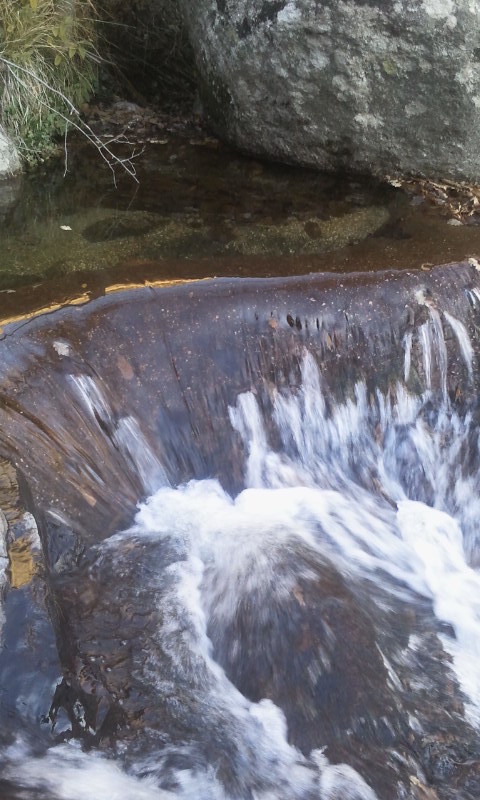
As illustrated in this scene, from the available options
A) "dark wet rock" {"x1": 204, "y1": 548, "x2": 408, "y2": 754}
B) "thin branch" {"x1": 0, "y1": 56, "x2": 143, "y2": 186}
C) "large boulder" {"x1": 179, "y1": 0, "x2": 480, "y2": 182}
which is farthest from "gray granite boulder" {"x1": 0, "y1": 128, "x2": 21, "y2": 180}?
"dark wet rock" {"x1": 204, "y1": 548, "x2": 408, "y2": 754}

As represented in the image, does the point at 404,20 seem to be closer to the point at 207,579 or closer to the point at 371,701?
the point at 207,579

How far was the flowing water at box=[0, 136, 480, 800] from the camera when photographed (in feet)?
8.43

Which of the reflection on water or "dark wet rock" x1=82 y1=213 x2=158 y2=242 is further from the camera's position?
"dark wet rock" x1=82 y1=213 x2=158 y2=242

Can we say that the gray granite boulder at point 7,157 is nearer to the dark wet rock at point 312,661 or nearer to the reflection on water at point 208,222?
the reflection on water at point 208,222

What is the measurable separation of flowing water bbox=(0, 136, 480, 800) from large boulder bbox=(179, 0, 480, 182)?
796 mm

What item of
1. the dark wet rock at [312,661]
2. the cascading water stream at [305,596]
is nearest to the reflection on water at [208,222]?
the cascading water stream at [305,596]

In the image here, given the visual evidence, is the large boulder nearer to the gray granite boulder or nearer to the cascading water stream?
the gray granite boulder

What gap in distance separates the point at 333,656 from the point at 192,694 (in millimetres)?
589

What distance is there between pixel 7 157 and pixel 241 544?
11.8ft

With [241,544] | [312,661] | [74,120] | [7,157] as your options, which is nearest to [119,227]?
[7,157]

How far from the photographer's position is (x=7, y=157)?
18.3 ft

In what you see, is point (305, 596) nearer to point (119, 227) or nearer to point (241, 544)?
point (241, 544)

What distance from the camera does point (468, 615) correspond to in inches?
141

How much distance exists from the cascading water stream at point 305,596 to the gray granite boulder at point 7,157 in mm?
2731
